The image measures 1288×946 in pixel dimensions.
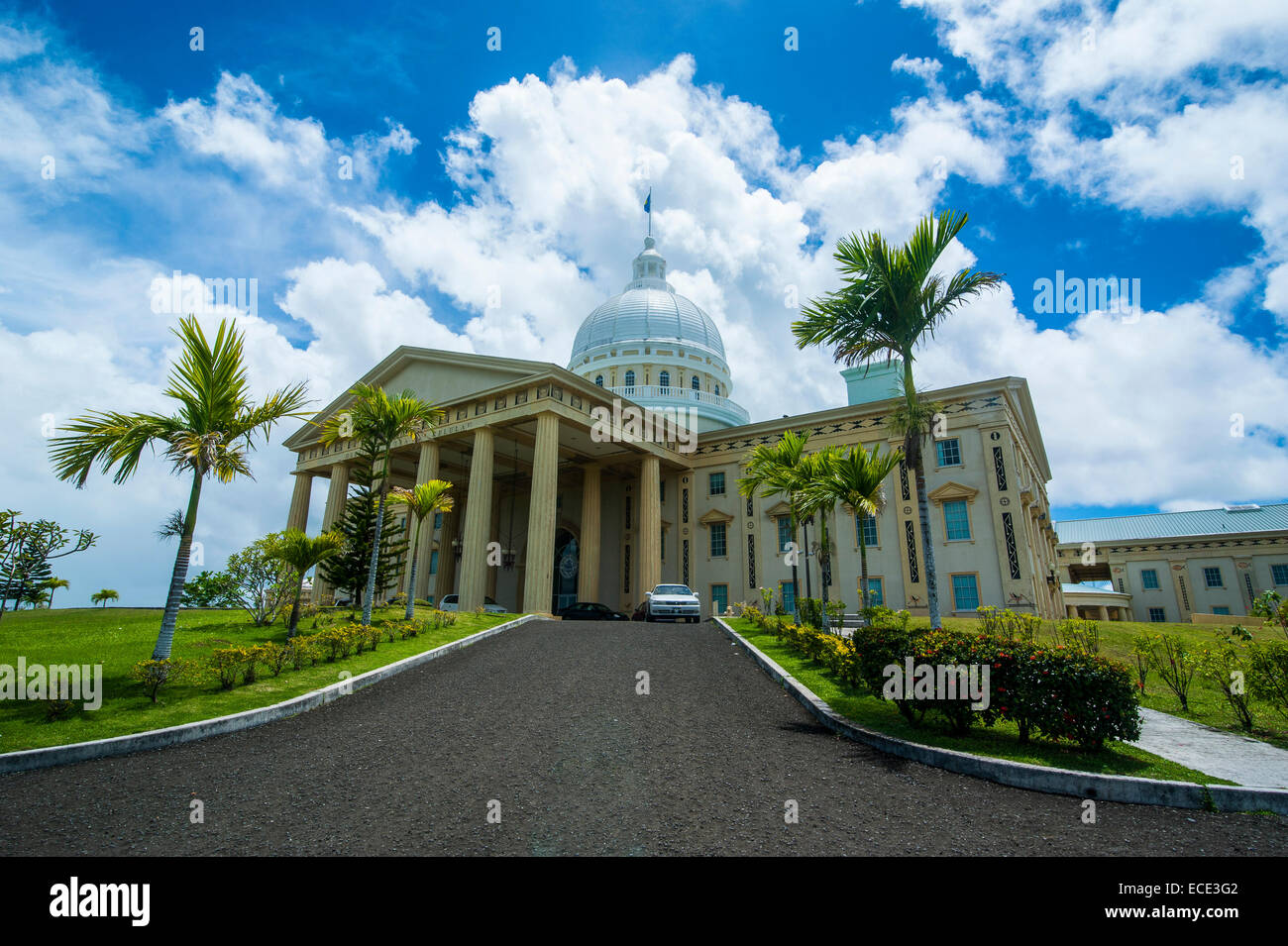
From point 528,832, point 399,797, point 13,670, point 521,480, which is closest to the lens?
point 528,832

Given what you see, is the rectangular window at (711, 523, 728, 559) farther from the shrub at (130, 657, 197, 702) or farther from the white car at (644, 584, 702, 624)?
the shrub at (130, 657, 197, 702)

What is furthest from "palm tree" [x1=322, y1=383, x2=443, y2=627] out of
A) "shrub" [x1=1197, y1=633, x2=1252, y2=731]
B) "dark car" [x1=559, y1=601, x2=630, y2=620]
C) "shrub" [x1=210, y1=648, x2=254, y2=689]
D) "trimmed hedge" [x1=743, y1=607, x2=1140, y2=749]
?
"shrub" [x1=1197, y1=633, x2=1252, y2=731]

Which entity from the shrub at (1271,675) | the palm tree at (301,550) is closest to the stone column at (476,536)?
the palm tree at (301,550)

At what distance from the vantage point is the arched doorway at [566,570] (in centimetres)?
3971

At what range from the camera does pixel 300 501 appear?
39.6 meters

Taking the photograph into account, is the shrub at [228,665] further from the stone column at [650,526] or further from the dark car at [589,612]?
the stone column at [650,526]

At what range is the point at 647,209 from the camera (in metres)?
60.6

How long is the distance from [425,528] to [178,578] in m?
28.0

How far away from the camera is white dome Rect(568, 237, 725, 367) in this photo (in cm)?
5056

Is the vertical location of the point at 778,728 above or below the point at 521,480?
below

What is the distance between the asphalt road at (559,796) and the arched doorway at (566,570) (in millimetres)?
29866
